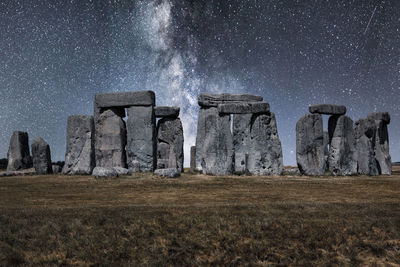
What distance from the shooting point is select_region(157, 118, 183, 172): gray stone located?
542 inches

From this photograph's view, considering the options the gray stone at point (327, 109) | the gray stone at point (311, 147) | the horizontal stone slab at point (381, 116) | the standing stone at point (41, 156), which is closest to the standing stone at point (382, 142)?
the horizontal stone slab at point (381, 116)

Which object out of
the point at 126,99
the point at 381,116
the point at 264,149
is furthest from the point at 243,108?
the point at 381,116

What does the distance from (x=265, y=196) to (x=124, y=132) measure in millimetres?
7835

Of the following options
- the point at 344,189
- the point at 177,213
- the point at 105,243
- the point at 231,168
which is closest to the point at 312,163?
the point at 231,168

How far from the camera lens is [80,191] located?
7309 mm

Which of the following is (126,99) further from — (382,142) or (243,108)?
(382,142)

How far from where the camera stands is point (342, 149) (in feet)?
39.7

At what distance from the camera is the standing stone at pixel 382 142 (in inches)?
526

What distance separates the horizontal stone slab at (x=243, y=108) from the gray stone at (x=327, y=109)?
1.81 m

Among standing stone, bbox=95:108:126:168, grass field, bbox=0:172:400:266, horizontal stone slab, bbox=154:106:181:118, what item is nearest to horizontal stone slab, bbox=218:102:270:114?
horizontal stone slab, bbox=154:106:181:118

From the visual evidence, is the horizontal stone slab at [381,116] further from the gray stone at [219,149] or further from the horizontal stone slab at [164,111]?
the horizontal stone slab at [164,111]

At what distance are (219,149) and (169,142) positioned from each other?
10.8 ft

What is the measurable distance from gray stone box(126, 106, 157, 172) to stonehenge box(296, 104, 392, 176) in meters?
5.73

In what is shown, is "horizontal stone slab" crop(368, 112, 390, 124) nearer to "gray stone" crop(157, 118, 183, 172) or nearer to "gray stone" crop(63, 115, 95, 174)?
"gray stone" crop(157, 118, 183, 172)
